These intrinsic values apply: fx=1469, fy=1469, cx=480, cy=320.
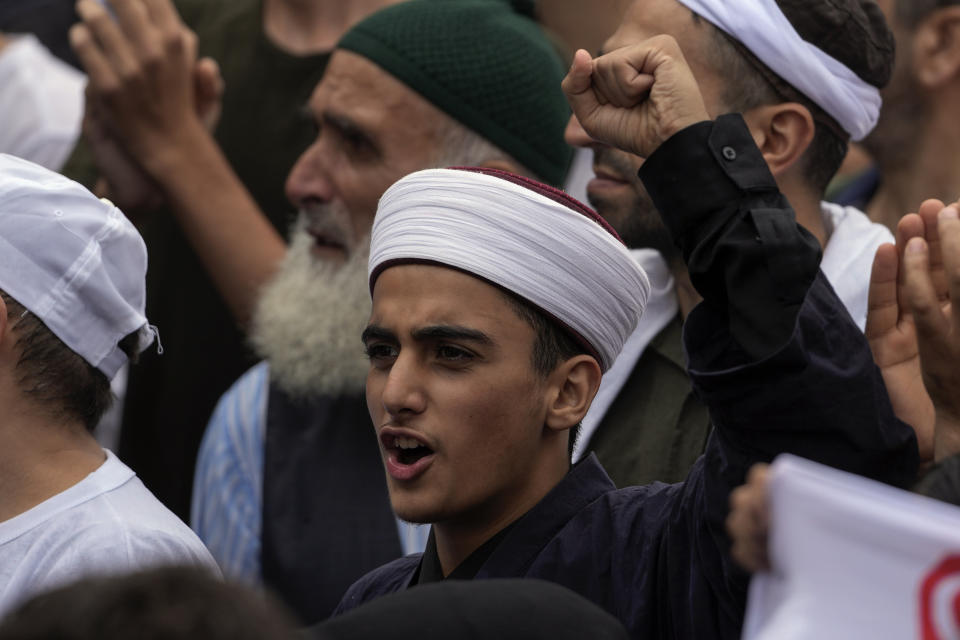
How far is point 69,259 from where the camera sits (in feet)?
9.75

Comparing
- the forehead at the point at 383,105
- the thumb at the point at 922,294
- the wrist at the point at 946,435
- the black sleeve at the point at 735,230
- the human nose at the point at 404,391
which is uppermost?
the black sleeve at the point at 735,230

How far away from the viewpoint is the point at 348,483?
4.09m

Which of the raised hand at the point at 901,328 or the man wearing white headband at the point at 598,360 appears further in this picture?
the raised hand at the point at 901,328

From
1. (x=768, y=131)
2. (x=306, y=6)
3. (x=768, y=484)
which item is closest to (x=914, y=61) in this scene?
(x=768, y=131)

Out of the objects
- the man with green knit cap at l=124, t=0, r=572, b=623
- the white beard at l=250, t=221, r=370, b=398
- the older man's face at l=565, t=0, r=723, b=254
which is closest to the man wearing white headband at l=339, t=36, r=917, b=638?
the older man's face at l=565, t=0, r=723, b=254

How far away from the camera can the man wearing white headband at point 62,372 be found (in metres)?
2.76

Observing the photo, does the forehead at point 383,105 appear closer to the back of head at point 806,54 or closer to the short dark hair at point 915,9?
the back of head at point 806,54

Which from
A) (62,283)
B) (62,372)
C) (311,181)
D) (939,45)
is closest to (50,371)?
(62,372)

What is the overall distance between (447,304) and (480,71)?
1.76m

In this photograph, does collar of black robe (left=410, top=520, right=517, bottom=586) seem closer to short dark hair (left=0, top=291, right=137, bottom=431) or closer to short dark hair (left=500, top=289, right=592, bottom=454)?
short dark hair (left=500, top=289, right=592, bottom=454)

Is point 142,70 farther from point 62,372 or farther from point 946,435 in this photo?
point 946,435

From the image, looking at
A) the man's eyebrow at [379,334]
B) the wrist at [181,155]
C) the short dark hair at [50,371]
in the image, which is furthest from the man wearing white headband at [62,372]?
the wrist at [181,155]

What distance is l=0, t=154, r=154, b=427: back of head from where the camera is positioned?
9.62ft

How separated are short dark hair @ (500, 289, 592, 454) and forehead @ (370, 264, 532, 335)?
1 centimetres
